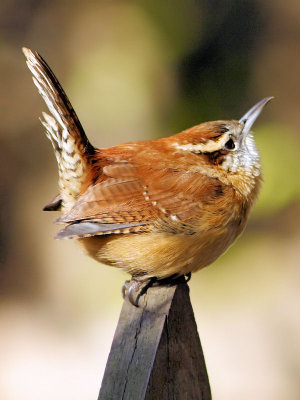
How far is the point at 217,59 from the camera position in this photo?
18.1ft

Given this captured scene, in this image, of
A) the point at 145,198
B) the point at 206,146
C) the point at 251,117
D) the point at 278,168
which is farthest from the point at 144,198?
the point at 278,168

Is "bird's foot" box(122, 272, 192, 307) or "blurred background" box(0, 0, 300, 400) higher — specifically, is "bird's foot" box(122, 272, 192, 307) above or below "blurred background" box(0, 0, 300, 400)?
below

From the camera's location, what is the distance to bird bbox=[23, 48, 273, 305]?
306 centimetres

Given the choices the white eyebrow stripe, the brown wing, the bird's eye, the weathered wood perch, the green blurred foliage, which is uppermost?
the green blurred foliage

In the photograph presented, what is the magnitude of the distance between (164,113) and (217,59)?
593 millimetres

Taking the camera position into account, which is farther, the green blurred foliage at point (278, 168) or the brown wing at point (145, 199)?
the green blurred foliage at point (278, 168)

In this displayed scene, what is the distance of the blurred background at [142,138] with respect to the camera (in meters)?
5.07

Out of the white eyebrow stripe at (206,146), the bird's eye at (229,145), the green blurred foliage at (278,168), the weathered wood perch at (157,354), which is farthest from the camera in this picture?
the green blurred foliage at (278,168)

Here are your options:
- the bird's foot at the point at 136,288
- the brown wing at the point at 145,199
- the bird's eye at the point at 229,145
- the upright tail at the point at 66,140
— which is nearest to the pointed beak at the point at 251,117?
the bird's eye at the point at 229,145

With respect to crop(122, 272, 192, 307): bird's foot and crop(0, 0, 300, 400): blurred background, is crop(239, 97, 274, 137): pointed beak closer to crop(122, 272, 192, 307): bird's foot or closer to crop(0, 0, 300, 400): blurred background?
crop(122, 272, 192, 307): bird's foot

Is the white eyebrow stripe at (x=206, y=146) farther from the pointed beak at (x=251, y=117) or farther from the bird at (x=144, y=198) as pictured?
the pointed beak at (x=251, y=117)

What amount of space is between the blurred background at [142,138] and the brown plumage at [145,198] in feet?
5.68

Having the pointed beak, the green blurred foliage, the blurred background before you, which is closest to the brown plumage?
the pointed beak

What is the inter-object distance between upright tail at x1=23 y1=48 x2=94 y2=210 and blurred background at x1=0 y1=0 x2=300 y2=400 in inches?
78.5
